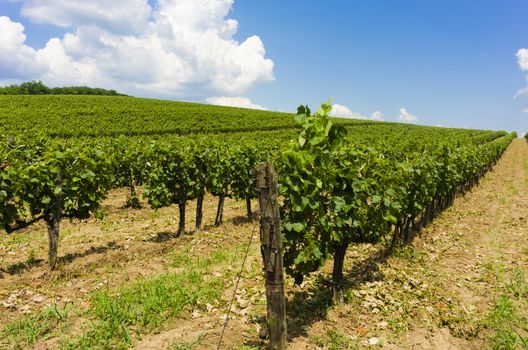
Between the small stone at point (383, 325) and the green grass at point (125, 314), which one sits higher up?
the small stone at point (383, 325)

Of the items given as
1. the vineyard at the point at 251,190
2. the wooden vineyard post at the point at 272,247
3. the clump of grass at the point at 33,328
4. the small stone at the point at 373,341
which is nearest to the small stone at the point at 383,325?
the small stone at the point at 373,341

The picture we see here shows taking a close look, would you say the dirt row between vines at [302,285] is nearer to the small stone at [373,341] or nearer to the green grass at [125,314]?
the small stone at [373,341]

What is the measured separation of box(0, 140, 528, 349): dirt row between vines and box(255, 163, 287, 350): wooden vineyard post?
0.69 metres

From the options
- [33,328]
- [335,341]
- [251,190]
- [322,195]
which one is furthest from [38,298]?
[251,190]

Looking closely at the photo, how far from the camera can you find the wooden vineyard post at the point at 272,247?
5246mm

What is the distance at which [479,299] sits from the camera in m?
7.90

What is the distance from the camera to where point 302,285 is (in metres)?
8.14

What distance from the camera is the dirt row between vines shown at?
20.7 feet

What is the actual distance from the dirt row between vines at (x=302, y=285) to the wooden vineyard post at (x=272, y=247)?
2.27 ft

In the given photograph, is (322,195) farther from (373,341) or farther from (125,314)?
(125,314)

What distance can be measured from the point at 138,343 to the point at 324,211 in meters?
4.00

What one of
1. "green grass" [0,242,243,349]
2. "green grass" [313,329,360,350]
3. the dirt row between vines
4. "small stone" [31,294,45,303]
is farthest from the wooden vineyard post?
"small stone" [31,294,45,303]

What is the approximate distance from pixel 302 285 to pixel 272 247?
10.6 ft

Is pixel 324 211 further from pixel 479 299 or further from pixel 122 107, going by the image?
pixel 122 107
